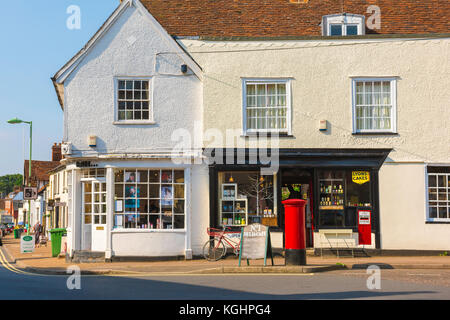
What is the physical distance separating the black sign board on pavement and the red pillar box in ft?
1.75

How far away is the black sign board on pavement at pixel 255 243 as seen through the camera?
15289 millimetres

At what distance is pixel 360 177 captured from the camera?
1905 centimetres

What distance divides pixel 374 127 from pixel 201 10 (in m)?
7.34

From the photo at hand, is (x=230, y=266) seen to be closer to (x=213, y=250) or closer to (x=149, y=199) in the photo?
(x=213, y=250)

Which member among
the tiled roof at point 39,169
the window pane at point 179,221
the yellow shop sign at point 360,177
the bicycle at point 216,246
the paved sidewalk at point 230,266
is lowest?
the paved sidewalk at point 230,266

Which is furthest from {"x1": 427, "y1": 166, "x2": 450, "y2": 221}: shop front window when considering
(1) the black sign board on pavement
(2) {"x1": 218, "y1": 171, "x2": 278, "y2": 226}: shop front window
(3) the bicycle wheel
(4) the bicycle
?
(3) the bicycle wheel

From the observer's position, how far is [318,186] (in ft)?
62.5

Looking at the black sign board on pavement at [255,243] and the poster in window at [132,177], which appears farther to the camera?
the poster in window at [132,177]

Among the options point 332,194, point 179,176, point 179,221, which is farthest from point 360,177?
point 179,221

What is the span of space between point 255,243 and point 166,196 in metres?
4.59

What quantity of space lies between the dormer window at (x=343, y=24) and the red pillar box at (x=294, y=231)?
723cm

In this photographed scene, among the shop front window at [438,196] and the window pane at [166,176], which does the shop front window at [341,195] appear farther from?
the window pane at [166,176]

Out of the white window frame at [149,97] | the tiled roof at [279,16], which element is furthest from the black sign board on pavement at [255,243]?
the tiled roof at [279,16]
